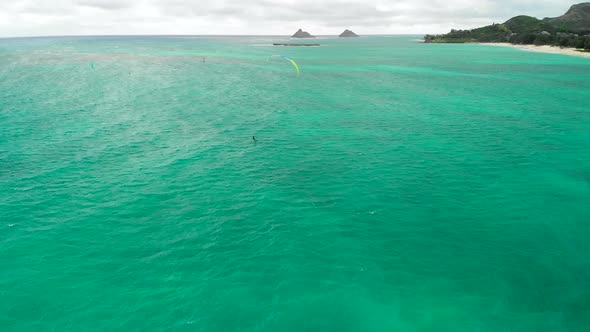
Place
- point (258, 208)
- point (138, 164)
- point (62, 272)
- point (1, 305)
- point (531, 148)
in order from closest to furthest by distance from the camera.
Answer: point (1, 305) → point (62, 272) → point (258, 208) → point (138, 164) → point (531, 148)

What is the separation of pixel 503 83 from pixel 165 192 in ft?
439

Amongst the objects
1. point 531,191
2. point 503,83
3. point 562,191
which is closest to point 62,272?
point 531,191

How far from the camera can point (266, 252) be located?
36.7m

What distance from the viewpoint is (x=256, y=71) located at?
176 meters

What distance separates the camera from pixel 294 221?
42125mm

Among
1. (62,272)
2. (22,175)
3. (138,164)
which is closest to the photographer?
(62,272)

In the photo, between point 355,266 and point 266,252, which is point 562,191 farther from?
point 266,252

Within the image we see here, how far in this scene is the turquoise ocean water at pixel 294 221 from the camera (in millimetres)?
29500

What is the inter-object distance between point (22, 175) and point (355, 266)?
4950cm

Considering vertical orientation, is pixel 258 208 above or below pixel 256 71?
below

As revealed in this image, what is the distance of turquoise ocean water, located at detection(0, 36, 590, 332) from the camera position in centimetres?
2950

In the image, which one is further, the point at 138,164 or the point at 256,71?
the point at 256,71

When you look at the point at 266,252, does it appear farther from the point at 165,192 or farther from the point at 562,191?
the point at 562,191

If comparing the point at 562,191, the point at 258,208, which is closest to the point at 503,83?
the point at 562,191
